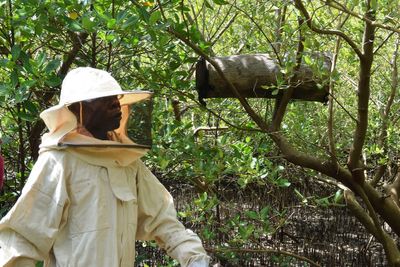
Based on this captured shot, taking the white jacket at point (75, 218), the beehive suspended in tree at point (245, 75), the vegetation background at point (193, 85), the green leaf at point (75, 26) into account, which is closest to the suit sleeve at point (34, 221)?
the white jacket at point (75, 218)

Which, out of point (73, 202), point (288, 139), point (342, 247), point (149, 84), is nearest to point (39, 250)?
point (73, 202)

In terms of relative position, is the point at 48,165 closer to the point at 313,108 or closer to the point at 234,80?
the point at 234,80

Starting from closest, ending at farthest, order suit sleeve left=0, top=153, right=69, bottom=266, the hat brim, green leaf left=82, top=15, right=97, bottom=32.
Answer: suit sleeve left=0, top=153, right=69, bottom=266
the hat brim
green leaf left=82, top=15, right=97, bottom=32

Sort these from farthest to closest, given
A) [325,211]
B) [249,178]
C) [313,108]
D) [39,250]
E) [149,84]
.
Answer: [325,211] → [313,108] → [249,178] → [149,84] → [39,250]

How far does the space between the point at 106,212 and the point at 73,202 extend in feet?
0.34

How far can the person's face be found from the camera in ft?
6.11

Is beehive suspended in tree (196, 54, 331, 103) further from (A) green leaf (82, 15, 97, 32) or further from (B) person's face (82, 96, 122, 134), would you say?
(B) person's face (82, 96, 122, 134)

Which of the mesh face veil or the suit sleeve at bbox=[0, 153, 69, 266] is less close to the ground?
the mesh face veil

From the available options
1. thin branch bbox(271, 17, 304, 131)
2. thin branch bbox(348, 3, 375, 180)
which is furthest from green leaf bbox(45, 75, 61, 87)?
thin branch bbox(348, 3, 375, 180)

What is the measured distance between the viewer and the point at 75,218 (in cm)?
178

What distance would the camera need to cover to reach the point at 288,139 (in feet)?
12.7

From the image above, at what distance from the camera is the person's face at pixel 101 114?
1.86 metres

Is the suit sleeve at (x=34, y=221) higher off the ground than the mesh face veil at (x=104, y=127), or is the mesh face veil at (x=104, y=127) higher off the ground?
the mesh face veil at (x=104, y=127)

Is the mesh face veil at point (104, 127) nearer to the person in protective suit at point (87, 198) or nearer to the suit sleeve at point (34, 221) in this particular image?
the person in protective suit at point (87, 198)
